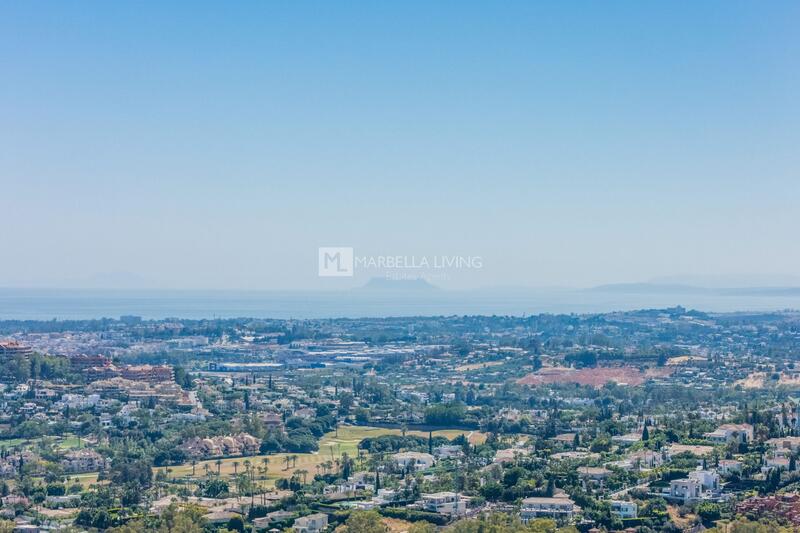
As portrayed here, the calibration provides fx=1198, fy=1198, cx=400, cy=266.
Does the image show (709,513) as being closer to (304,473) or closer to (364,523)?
(364,523)

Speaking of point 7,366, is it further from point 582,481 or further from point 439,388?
point 582,481

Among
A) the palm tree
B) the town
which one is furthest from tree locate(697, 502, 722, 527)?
the palm tree

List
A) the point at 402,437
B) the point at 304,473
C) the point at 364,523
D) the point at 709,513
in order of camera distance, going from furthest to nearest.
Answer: the point at 402,437 → the point at 304,473 → the point at 709,513 → the point at 364,523

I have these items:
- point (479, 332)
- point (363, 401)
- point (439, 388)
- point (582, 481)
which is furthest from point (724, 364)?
point (582, 481)

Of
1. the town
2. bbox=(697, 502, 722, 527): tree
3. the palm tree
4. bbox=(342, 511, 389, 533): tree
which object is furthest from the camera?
the palm tree

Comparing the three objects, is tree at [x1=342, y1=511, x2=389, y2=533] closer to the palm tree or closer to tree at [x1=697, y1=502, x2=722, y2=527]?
tree at [x1=697, y1=502, x2=722, y2=527]

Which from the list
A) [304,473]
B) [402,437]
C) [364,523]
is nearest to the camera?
[364,523]

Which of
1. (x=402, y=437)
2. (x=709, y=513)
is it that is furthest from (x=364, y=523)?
(x=402, y=437)

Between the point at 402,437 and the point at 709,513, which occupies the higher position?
the point at 709,513

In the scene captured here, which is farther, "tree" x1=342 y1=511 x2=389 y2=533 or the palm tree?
the palm tree

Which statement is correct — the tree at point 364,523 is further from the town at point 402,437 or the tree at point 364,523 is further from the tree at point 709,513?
the tree at point 709,513
